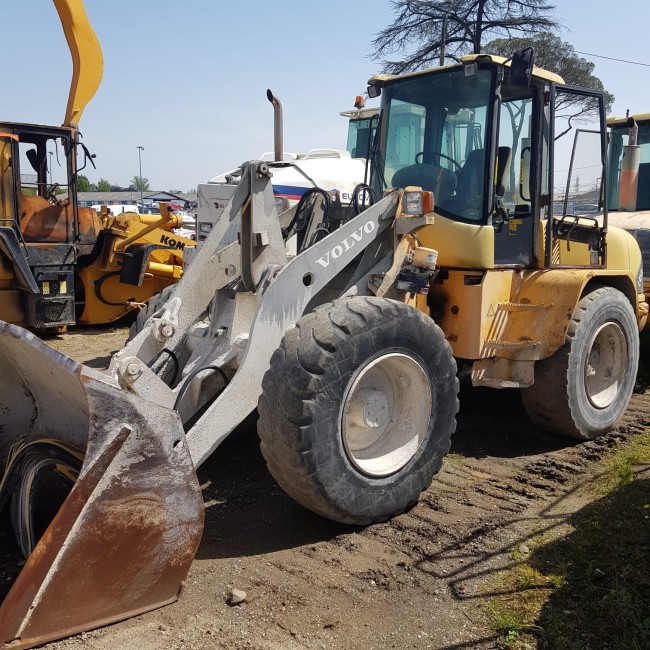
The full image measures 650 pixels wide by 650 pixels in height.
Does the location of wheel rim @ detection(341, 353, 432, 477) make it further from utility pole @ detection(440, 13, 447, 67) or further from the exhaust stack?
utility pole @ detection(440, 13, 447, 67)

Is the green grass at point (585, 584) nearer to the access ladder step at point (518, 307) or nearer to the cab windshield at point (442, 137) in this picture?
the access ladder step at point (518, 307)

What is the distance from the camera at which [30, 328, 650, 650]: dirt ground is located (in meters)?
3.00

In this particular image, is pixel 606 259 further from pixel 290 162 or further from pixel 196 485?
pixel 290 162

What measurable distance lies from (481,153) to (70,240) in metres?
6.79

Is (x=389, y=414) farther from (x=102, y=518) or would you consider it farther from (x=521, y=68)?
(x=521, y=68)

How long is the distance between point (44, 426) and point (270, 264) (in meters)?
1.49

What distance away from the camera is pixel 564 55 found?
17.5 meters

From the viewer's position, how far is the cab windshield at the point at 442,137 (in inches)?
193

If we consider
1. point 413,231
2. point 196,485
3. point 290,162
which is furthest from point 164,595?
point 290,162

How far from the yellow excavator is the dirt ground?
532cm

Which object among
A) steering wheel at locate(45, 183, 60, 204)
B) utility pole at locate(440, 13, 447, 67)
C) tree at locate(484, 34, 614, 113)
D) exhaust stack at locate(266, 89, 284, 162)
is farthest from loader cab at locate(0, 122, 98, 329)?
tree at locate(484, 34, 614, 113)

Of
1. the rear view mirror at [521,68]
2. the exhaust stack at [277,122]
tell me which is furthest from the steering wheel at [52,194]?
the rear view mirror at [521,68]

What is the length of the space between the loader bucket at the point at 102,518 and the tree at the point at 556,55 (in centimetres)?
1544

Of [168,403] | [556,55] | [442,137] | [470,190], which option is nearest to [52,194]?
[442,137]
